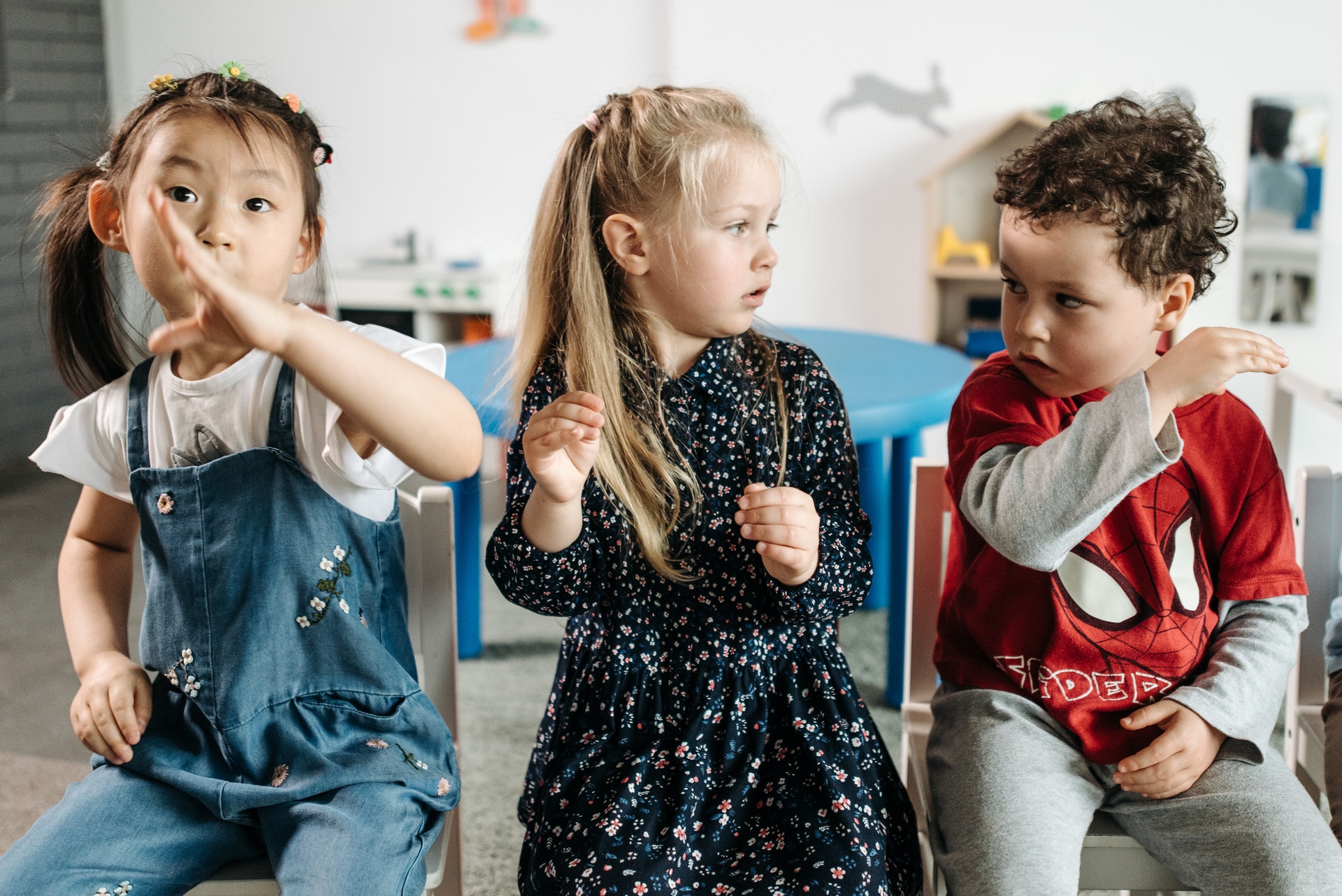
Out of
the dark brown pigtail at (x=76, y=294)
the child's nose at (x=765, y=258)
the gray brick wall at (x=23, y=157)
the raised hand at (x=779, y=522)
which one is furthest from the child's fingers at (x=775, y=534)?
the gray brick wall at (x=23, y=157)

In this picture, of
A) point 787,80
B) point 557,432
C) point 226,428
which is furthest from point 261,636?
point 787,80

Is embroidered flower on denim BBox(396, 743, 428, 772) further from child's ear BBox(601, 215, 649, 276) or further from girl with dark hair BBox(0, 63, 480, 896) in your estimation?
child's ear BBox(601, 215, 649, 276)

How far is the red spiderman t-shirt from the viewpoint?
35.0 inches

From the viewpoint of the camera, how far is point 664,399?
3.22 ft

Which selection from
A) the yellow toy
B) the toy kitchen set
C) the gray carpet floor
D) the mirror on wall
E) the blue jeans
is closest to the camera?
the blue jeans

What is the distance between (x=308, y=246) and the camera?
920 mm

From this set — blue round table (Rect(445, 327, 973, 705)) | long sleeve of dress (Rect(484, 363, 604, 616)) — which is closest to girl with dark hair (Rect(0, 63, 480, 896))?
long sleeve of dress (Rect(484, 363, 604, 616))

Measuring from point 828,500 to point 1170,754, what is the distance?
1.09 feet

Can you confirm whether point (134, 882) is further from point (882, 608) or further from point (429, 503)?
point (882, 608)

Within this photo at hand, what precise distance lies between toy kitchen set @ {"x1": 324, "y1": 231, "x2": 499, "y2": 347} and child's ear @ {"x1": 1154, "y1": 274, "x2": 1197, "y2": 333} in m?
2.65

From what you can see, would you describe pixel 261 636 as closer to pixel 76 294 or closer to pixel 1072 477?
pixel 76 294

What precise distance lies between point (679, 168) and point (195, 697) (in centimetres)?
57

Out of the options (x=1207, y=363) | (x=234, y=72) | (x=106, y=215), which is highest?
(x=234, y=72)

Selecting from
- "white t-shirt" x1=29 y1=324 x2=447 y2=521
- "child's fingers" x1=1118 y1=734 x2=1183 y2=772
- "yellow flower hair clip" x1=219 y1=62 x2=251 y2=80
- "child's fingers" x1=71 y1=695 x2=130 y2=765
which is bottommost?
"child's fingers" x1=1118 y1=734 x2=1183 y2=772
